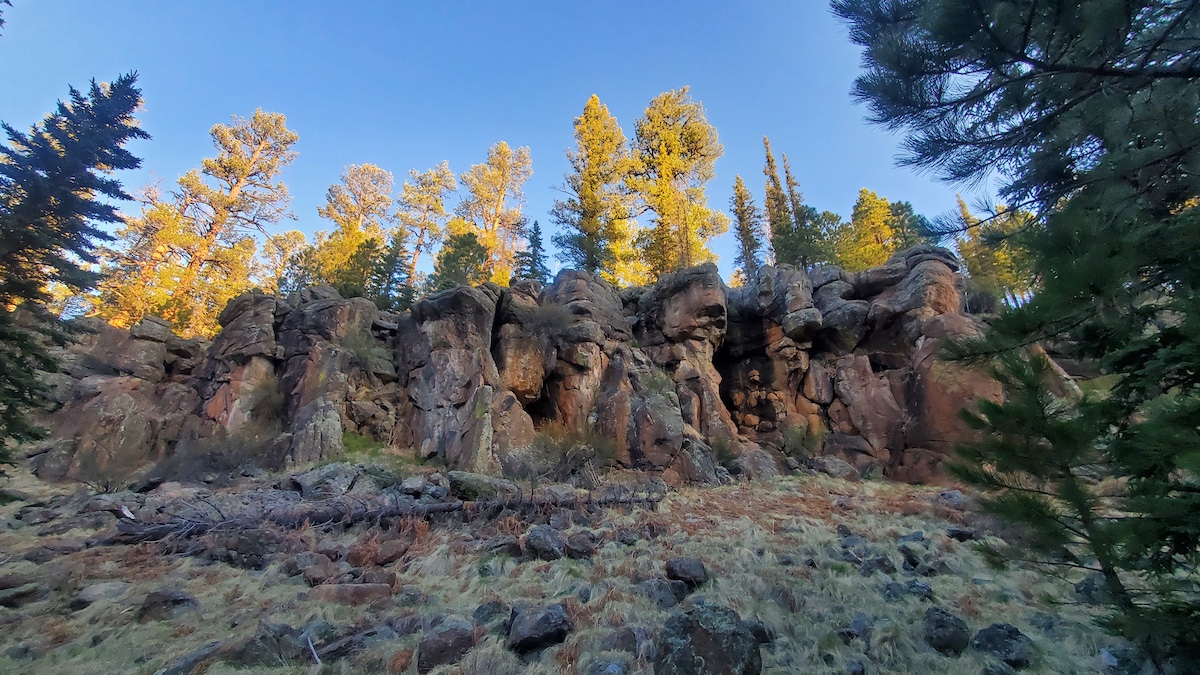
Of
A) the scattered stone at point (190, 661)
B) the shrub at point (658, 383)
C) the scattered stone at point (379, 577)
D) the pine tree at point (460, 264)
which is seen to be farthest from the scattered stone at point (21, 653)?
the pine tree at point (460, 264)

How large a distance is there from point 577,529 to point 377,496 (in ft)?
13.3

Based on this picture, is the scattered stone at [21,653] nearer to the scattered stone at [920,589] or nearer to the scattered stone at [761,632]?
the scattered stone at [761,632]

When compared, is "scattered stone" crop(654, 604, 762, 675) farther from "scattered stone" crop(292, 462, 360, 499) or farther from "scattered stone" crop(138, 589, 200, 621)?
"scattered stone" crop(292, 462, 360, 499)

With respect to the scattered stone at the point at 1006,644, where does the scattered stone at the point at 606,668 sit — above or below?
below

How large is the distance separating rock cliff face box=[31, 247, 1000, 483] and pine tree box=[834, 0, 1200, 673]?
1017 cm

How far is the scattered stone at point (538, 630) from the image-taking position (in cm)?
333

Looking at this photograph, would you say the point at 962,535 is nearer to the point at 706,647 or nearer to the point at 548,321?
the point at 706,647

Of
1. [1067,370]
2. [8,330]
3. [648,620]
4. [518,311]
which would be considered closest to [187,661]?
[648,620]

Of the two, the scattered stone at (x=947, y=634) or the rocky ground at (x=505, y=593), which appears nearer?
the rocky ground at (x=505, y=593)

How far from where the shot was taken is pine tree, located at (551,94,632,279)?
23.9 m

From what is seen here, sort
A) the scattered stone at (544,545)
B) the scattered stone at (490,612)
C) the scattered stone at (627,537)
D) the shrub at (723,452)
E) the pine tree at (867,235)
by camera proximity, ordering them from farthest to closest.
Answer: the pine tree at (867,235) < the shrub at (723,452) < the scattered stone at (627,537) < the scattered stone at (544,545) < the scattered stone at (490,612)

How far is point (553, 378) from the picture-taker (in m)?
16.5

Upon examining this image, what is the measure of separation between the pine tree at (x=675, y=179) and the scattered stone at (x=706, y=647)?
72.9 feet

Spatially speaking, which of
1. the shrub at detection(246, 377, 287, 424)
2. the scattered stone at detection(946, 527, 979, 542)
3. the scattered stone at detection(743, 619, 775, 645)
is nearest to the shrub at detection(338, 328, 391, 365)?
the shrub at detection(246, 377, 287, 424)
